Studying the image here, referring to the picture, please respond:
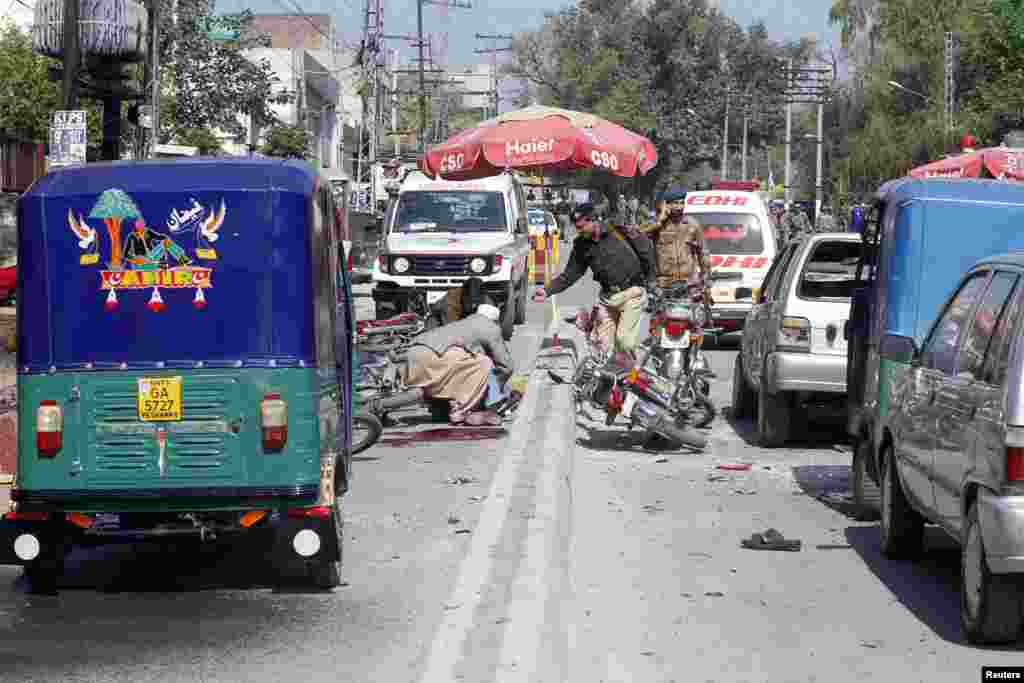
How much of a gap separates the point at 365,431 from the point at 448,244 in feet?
37.7

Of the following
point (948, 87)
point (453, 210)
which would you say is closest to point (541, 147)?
point (453, 210)

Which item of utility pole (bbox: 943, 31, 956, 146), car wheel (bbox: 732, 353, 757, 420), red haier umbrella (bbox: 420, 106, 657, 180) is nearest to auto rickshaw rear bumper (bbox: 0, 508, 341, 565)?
car wheel (bbox: 732, 353, 757, 420)

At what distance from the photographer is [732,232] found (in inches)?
955

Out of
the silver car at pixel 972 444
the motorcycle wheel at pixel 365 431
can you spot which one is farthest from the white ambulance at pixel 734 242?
the silver car at pixel 972 444

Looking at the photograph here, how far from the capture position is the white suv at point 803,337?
46.1 feet

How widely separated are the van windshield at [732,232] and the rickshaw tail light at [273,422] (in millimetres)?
16116

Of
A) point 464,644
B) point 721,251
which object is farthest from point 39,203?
point 721,251

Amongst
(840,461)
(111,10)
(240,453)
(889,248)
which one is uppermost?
(111,10)

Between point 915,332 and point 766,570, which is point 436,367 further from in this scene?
point 766,570

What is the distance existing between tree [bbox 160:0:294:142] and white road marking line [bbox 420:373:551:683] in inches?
1344

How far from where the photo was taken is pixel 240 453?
8586 mm

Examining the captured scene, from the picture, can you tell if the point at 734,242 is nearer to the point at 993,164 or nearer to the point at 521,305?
the point at 993,164

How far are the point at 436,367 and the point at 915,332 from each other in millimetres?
5371

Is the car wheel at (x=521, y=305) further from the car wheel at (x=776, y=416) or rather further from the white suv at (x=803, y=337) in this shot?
the car wheel at (x=776, y=416)
